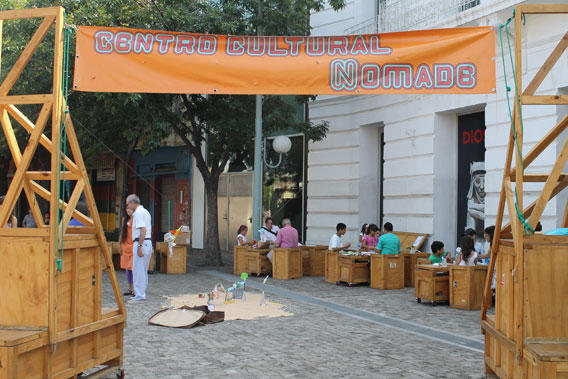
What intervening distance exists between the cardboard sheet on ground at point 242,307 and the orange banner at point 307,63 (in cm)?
435

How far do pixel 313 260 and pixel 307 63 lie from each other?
32.1 feet

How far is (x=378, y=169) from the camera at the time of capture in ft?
62.8

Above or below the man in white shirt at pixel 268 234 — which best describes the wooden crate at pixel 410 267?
below

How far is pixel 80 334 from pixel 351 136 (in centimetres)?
1469

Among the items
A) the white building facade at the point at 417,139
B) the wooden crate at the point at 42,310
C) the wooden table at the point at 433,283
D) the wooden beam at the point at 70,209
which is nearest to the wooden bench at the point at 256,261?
the white building facade at the point at 417,139

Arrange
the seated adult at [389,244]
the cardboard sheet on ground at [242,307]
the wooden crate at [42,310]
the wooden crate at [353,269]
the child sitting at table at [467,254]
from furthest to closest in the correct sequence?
the wooden crate at [353,269]
the seated adult at [389,244]
the child sitting at table at [467,254]
the cardboard sheet on ground at [242,307]
the wooden crate at [42,310]

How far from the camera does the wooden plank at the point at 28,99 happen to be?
5379 mm

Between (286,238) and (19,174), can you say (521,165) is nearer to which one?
(19,174)

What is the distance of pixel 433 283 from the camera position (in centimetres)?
1159

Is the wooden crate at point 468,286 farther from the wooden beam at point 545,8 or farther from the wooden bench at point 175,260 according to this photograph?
the wooden bench at point 175,260

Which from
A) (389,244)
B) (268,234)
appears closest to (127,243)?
(268,234)

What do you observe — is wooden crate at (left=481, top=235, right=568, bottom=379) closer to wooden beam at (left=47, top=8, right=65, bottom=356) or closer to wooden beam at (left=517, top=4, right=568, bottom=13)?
wooden beam at (left=517, top=4, right=568, bottom=13)

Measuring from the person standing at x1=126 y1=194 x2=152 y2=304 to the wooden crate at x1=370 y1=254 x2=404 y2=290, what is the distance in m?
5.15

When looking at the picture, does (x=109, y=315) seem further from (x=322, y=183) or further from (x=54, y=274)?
(x=322, y=183)
